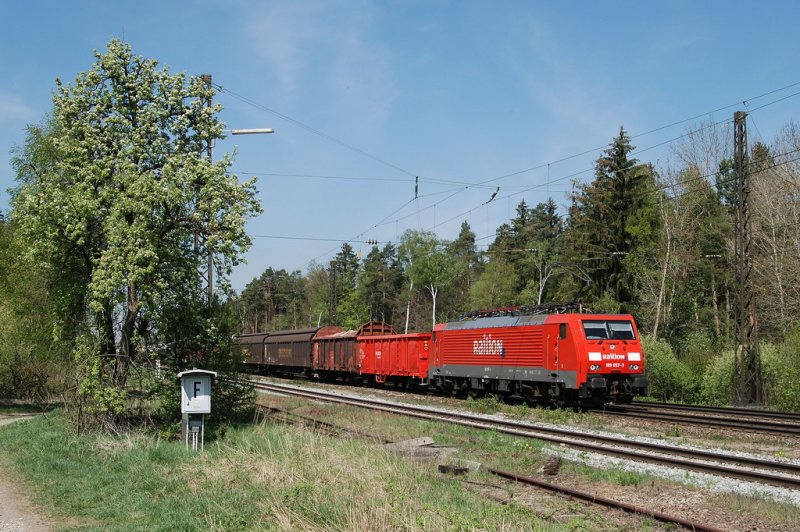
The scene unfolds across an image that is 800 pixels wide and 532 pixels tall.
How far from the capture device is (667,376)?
30609 millimetres

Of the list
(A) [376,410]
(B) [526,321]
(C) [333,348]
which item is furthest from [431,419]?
(C) [333,348]

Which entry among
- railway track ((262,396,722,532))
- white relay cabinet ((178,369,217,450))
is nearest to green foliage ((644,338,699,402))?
Answer: railway track ((262,396,722,532))

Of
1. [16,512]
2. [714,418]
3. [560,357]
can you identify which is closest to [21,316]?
[16,512]

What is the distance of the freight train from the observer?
21.2m

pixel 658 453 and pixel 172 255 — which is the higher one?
pixel 172 255

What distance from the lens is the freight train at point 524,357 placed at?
21.2 meters

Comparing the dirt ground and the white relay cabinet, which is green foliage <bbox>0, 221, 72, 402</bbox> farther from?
the dirt ground

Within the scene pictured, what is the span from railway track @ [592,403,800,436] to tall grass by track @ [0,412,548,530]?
31.2ft

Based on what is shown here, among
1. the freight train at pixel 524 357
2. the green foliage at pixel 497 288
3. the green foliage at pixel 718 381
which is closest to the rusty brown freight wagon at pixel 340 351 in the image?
the freight train at pixel 524 357

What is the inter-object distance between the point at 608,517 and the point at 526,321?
14633 mm

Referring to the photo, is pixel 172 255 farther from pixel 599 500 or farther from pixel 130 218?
pixel 599 500

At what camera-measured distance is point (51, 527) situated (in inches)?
372

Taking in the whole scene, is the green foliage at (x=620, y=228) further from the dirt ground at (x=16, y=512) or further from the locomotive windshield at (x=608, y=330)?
the dirt ground at (x=16, y=512)

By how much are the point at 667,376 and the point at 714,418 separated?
12033mm
